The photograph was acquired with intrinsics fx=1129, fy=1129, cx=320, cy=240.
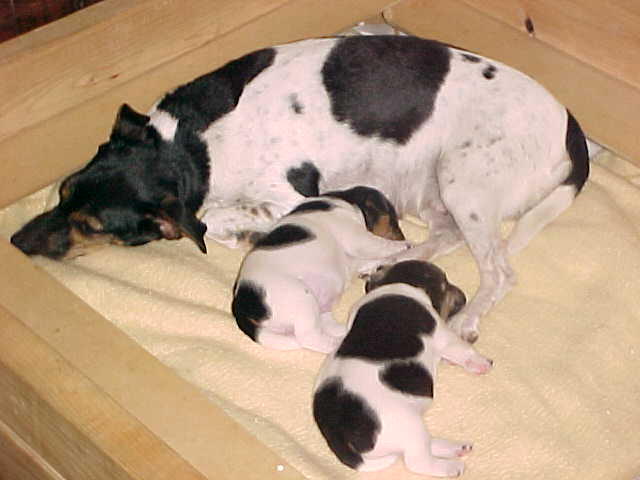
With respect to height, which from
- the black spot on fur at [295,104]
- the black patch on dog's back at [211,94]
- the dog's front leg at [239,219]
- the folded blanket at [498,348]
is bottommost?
the folded blanket at [498,348]

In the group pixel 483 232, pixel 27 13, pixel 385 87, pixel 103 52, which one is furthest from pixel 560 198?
pixel 27 13

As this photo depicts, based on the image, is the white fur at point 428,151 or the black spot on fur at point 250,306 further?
the white fur at point 428,151

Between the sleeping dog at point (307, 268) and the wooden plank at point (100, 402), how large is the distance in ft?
1.73

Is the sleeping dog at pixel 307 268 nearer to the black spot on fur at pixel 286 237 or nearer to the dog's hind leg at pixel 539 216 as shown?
the black spot on fur at pixel 286 237

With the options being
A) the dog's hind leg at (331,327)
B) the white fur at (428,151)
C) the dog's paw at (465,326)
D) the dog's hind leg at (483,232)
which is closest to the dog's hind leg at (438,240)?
the white fur at (428,151)

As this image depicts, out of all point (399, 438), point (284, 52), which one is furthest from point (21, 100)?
point (399, 438)

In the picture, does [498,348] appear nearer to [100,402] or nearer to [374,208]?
[374,208]

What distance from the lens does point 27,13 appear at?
4.57m

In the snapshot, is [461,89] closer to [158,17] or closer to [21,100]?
[158,17]

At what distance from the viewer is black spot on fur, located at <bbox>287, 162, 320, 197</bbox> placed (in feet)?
13.3

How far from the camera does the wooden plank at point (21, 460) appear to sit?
9.89ft

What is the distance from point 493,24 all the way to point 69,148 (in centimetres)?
177

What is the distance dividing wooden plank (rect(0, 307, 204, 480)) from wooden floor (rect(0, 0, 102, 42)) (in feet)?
6.53

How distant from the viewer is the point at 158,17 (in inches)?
157
